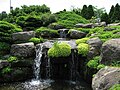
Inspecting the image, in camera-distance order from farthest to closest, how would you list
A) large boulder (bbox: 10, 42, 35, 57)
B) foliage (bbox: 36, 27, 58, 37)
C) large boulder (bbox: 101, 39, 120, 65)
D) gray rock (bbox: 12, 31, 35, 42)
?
foliage (bbox: 36, 27, 58, 37), gray rock (bbox: 12, 31, 35, 42), large boulder (bbox: 10, 42, 35, 57), large boulder (bbox: 101, 39, 120, 65)

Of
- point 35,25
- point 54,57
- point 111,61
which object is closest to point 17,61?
point 54,57

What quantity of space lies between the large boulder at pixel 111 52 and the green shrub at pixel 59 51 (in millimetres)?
4340

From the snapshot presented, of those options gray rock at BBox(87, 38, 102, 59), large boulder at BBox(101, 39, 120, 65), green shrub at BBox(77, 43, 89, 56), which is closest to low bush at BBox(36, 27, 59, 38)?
green shrub at BBox(77, 43, 89, 56)

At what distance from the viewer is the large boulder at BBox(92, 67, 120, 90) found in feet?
37.1

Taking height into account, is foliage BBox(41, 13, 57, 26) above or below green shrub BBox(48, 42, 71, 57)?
above

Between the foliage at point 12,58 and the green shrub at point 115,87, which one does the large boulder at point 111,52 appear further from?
the foliage at point 12,58

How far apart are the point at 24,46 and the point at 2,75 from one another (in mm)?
3030

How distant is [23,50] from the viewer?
2105 cm

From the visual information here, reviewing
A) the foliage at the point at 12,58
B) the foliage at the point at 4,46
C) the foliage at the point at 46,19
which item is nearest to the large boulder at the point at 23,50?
the foliage at the point at 12,58

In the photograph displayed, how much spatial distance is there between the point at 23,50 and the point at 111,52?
8236 mm

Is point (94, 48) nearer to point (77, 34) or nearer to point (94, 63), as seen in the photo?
point (94, 63)

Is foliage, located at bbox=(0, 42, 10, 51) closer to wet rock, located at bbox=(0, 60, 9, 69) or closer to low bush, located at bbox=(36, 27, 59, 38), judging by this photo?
wet rock, located at bbox=(0, 60, 9, 69)

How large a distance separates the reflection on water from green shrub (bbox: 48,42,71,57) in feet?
6.41

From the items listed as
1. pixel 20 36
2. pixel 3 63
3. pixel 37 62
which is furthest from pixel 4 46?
Answer: pixel 37 62
